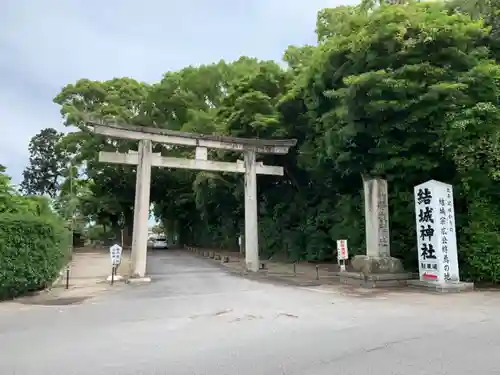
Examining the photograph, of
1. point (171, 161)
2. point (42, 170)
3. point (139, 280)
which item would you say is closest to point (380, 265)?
point (139, 280)

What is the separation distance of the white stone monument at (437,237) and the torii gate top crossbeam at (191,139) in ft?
26.2

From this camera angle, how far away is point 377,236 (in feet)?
44.3

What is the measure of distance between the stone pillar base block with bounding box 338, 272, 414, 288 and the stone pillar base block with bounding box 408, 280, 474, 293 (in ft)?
2.29

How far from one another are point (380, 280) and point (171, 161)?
363 inches

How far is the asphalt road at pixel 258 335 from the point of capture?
502 cm

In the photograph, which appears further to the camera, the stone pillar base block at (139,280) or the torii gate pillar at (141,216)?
the torii gate pillar at (141,216)

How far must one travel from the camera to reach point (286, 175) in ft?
75.5

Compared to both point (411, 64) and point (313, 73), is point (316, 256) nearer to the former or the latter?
point (313, 73)

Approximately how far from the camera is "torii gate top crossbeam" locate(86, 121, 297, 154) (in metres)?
15.6

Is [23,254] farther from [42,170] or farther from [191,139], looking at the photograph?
[42,170]

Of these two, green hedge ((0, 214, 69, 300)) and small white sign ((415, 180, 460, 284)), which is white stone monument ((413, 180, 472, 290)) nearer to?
small white sign ((415, 180, 460, 284))

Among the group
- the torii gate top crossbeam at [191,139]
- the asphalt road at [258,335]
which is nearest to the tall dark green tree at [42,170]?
the torii gate top crossbeam at [191,139]

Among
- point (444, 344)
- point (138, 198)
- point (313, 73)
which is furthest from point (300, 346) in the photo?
point (313, 73)

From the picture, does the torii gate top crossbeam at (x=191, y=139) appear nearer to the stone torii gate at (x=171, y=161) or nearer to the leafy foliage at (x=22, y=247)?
the stone torii gate at (x=171, y=161)
